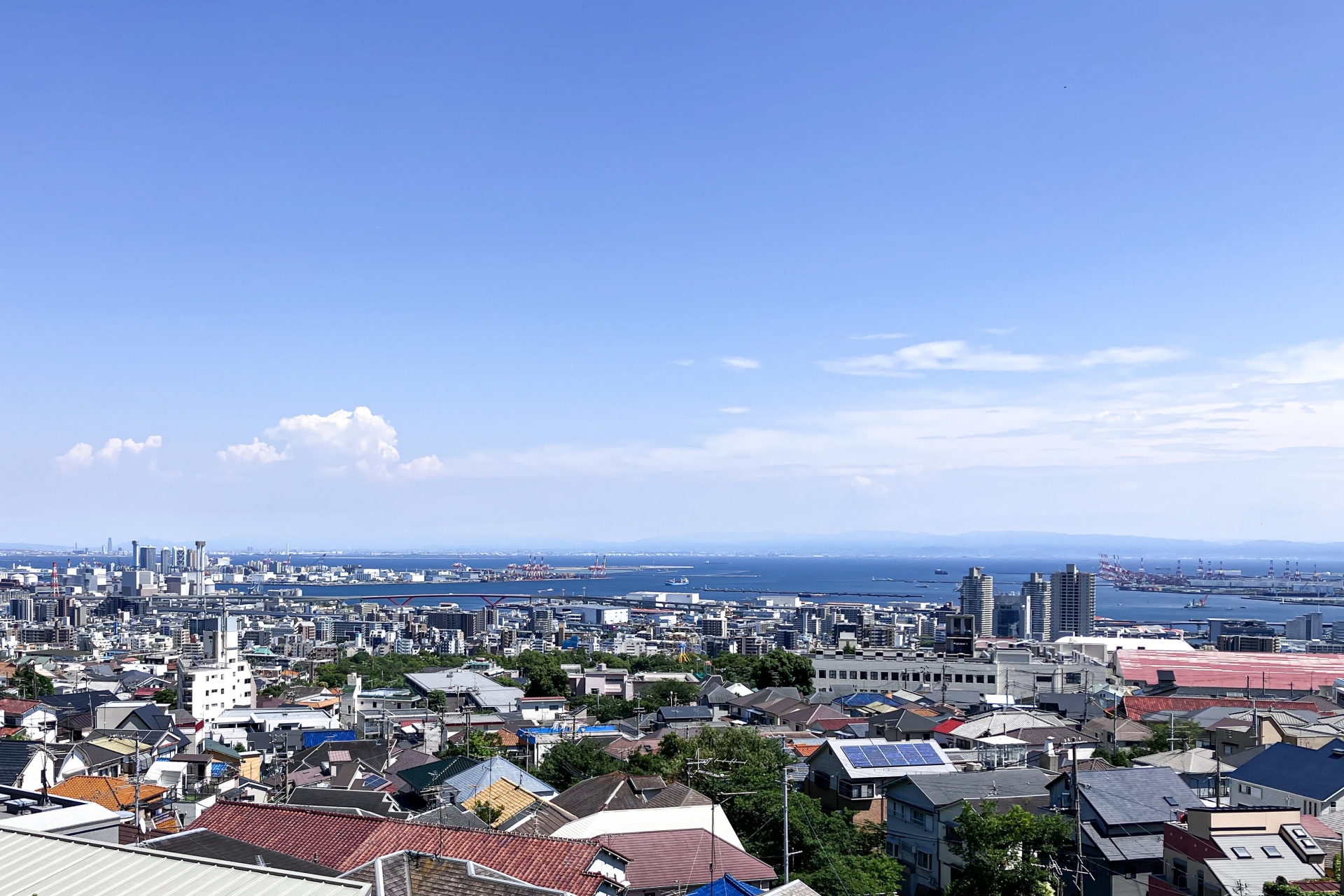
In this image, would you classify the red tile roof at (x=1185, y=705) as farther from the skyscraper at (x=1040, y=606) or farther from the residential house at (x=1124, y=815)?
the skyscraper at (x=1040, y=606)

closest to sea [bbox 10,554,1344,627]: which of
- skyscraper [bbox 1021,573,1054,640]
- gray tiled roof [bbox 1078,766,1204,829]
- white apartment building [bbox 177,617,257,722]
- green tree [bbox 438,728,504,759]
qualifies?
skyscraper [bbox 1021,573,1054,640]

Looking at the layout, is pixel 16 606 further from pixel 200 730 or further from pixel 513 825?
pixel 513 825

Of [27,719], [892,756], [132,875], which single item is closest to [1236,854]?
[892,756]

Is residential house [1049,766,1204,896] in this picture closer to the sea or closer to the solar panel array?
the solar panel array

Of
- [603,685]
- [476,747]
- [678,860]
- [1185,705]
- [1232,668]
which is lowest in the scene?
[603,685]

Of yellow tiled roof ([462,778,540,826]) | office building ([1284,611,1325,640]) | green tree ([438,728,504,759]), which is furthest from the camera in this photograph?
office building ([1284,611,1325,640])

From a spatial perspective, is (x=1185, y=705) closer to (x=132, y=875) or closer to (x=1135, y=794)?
(x=1135, y=794)

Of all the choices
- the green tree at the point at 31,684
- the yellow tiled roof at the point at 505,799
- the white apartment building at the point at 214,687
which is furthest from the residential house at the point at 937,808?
the green tree at the point at 31,684
